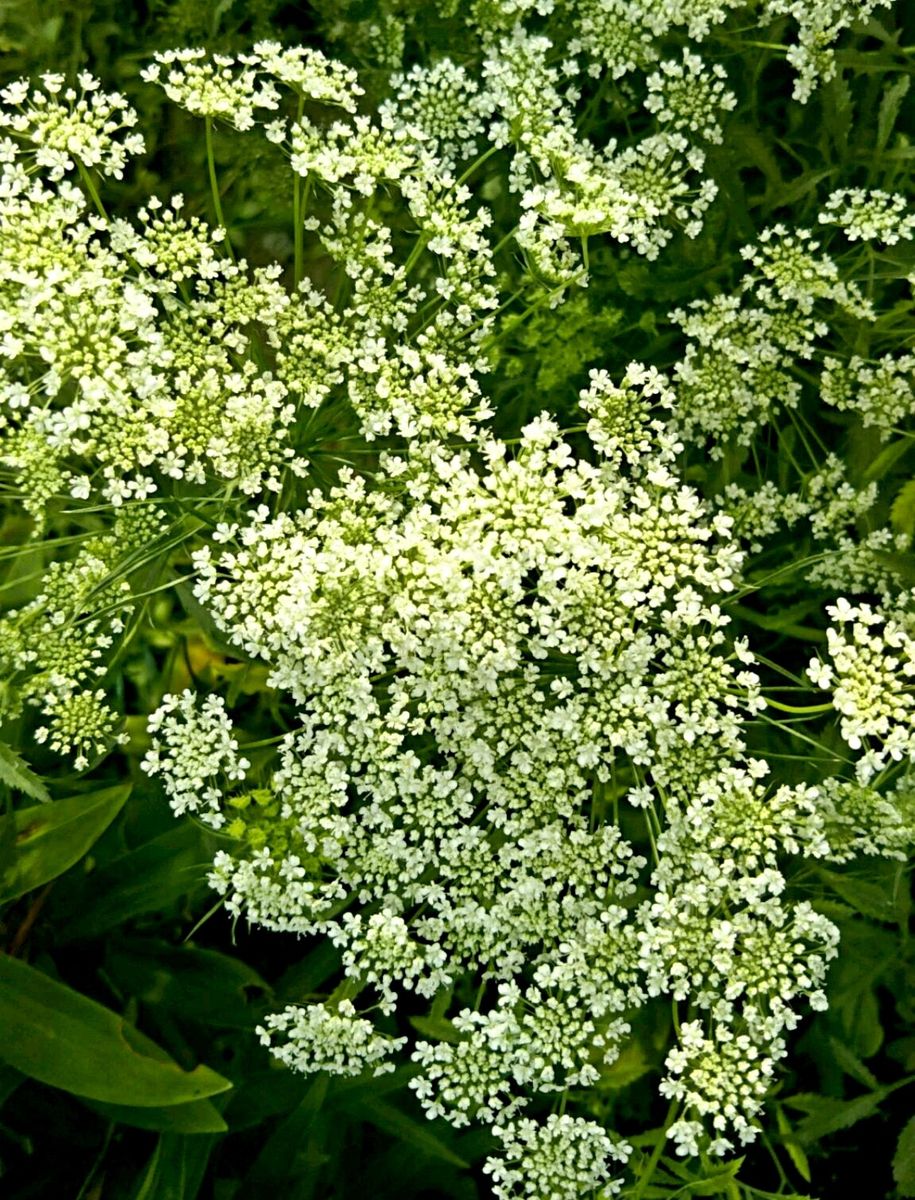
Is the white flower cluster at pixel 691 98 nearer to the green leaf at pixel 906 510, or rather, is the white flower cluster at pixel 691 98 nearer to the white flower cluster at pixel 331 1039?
the green leaf at pixel 906 510

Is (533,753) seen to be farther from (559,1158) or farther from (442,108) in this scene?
(442,108)

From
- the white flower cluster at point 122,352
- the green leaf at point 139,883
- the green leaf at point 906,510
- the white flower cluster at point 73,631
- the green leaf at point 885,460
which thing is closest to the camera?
the white flower cluster at point 122,352

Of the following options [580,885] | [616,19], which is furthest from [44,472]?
[616,19]

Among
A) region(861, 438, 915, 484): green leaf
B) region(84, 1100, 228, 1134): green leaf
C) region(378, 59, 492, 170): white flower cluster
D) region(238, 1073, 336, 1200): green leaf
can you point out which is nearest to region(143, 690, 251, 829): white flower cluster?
region(84, 1100, 228, 1134): green leaf

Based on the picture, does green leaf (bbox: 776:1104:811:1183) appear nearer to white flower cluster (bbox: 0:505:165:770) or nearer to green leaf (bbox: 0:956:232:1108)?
green leaf (bbox: 0:956:232:1108)

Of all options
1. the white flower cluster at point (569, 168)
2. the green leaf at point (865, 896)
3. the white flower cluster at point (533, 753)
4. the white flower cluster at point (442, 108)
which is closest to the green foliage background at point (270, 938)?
the green leaf at point (865, 896)

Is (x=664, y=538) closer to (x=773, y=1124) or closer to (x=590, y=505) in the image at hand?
(x=590, y=505)

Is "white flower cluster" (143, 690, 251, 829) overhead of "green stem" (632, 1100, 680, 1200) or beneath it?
overhead
